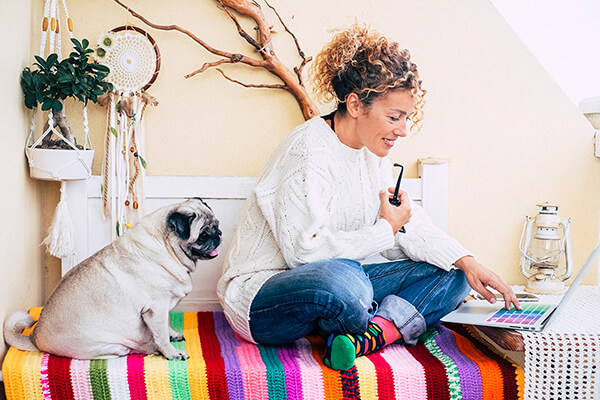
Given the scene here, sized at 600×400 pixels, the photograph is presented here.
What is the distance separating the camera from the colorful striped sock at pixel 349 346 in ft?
4.81

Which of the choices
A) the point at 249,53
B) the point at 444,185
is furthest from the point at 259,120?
the point at 444,185

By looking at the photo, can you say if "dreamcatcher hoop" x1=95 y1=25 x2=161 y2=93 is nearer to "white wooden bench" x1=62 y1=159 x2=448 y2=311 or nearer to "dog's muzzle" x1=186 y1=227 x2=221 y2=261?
"white wooden bench" x1=62 y1=159 x2=448 y2=311

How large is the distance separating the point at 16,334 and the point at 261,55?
1.23 metres

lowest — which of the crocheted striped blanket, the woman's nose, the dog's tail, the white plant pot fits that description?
the crocheted striped blanket

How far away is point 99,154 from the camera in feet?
6.97

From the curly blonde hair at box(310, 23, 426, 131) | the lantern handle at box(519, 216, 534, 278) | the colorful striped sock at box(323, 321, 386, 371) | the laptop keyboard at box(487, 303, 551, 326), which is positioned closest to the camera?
the colorful striped sock at box(323, 321, 386, 371)

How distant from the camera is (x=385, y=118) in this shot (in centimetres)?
171

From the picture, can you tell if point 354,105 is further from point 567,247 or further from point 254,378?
point 567,247

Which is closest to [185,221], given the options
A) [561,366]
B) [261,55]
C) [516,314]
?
[261,55]

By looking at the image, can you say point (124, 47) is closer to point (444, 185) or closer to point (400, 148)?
point (400, 148)

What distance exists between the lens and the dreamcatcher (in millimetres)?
2043

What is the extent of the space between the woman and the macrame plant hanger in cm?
59


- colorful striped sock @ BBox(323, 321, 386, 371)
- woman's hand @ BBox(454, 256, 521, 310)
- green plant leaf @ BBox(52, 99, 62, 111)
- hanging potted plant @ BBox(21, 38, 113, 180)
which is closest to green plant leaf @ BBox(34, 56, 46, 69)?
hanging potted plant @ BBox(21, 38, 113, 180)

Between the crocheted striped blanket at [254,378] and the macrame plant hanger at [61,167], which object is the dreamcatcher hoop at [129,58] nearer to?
the macrame plant hanger at [61,167]
